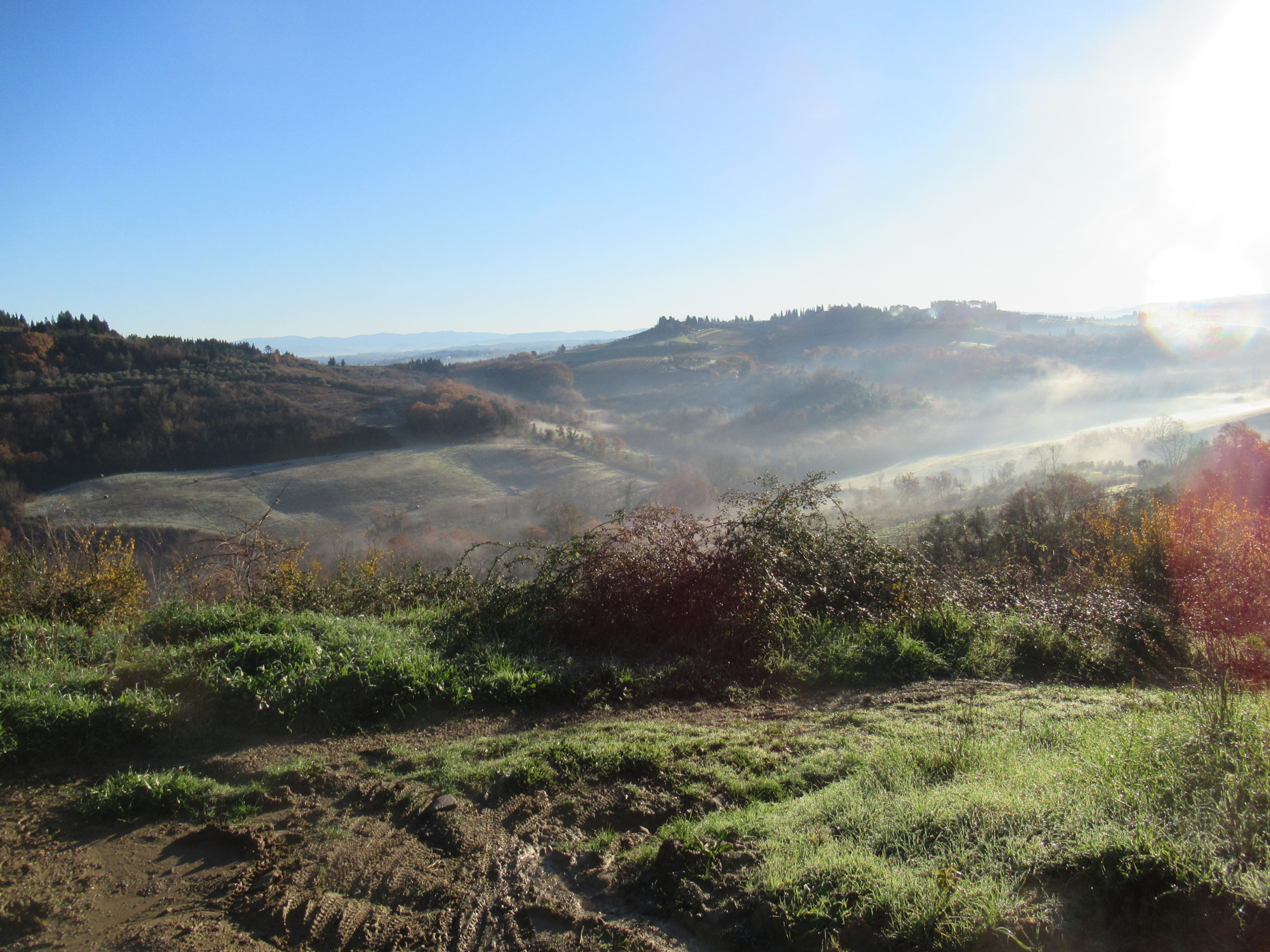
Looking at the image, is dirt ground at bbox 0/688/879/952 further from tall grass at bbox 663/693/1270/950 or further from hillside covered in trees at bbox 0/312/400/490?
hillside covered in trees at bbox 0/312/400/490

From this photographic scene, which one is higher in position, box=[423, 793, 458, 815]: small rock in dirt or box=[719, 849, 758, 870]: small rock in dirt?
box=[719, 849, 758, 870]: small rock in dirt

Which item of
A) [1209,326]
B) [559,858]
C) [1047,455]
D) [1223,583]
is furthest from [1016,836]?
[1209,326]

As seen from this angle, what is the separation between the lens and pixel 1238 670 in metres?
5.07

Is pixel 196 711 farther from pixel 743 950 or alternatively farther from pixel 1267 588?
pixel 1267 588

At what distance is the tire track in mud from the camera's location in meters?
2.56

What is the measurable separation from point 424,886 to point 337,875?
15.8 inches

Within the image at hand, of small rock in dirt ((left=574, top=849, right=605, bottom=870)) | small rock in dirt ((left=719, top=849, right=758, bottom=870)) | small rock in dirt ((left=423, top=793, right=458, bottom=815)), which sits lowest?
small rock in dirt ((left=574, top=849, right=605, bottom=870))

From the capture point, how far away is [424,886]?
284cm

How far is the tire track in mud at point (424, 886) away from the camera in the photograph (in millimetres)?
2557

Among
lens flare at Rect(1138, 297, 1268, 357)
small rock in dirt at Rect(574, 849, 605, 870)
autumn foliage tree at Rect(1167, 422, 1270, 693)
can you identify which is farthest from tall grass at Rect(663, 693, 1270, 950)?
lens flare at Rect(1138, 297, 1268, 357)

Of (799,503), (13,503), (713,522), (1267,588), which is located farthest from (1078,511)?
(13,503)

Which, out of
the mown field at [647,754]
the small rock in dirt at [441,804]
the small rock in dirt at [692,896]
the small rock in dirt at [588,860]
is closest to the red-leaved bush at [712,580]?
the mown field at [647,754]

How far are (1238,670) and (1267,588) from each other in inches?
115

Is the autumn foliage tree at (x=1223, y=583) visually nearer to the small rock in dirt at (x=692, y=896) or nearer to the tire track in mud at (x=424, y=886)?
the small rock in dirt at (x=692, y=896)
